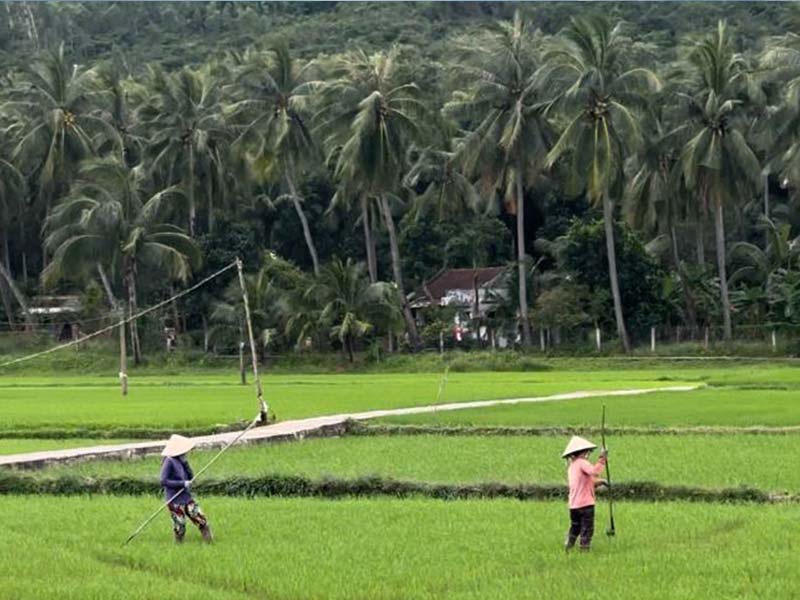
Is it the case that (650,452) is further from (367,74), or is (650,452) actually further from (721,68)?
(367,74)

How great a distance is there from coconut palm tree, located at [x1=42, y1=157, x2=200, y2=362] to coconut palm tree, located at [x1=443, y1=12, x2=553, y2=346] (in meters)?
13.0

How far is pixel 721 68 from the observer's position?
47.9 m

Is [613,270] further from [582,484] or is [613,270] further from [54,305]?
[582,484]

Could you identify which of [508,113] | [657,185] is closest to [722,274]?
[657,185]

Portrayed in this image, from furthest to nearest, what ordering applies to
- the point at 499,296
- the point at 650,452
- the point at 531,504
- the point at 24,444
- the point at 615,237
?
the point at 499,296
the point at 615,237
the point at 24,444
the point at 650,452
the point at 531,504

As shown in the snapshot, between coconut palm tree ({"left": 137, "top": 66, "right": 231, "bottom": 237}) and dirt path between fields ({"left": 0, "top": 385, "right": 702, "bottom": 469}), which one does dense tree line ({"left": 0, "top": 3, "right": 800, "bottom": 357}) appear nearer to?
coconut palm tree ({"left": 137, "top": 66, "right": 231, "bottom": 237})

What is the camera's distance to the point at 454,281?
2335 inches

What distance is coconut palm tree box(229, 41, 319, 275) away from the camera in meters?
53.7

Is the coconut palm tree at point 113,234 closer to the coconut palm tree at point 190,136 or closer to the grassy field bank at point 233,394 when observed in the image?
the coconut palm tree at point 190,136

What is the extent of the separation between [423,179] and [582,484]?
4730 cm

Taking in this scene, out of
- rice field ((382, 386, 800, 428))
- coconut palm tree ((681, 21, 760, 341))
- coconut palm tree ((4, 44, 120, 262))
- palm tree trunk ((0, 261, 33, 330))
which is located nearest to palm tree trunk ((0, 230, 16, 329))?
palm tree trunk ((0, 261, 33, 330))

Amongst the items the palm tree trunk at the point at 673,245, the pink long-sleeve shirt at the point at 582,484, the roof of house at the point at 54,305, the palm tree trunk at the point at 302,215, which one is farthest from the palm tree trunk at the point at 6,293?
the pink long-sleeve shirt at the point at 582,484

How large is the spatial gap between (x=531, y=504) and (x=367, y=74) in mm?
39541

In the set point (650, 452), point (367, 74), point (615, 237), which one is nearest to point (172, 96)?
point (367, 74)
